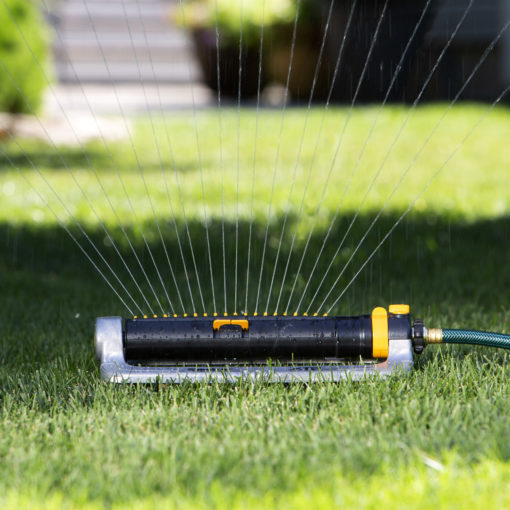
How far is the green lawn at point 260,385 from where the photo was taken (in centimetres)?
181

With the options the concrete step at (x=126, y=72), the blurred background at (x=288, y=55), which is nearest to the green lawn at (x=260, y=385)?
the blurred background at (x=288, y=55)

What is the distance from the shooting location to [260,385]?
2346 mm

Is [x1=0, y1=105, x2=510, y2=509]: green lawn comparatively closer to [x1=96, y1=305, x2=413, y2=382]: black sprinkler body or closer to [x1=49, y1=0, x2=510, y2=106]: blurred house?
[x1=96, y1=305, x2=413, y2=382]: black sprinkler body

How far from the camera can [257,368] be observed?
7.89 feet

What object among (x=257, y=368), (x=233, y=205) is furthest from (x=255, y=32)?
(x=257, y=368)

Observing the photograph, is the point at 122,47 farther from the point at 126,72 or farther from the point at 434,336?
the point at 434,336

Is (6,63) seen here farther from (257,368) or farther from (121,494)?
(121,494)

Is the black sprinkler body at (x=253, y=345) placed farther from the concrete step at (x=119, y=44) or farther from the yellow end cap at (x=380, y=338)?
the concrete step at (x=119, y=44)

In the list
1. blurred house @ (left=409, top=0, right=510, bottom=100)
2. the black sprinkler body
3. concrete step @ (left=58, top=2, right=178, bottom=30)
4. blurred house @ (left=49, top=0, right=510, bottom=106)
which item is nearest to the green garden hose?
the black sprinkler body

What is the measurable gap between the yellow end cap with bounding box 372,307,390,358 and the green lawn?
9cm

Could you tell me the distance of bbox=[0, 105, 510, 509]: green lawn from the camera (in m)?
1.81

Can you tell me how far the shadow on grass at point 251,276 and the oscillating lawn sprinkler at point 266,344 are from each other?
0.48 m

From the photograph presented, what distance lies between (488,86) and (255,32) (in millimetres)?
3129

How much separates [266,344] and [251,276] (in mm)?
1476
